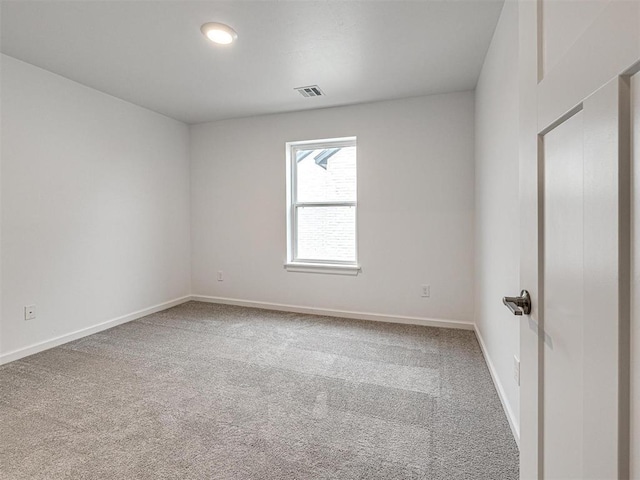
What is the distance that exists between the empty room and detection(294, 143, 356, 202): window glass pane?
0.09 feet

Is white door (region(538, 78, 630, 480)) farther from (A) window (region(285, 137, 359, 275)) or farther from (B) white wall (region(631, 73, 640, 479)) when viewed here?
(A) window (region(285, 137, 359, 275))

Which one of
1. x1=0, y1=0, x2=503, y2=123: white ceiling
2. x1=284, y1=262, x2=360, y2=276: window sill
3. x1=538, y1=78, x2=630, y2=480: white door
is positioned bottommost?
x1=284, y1=262, x2=360, y2=276: window sill

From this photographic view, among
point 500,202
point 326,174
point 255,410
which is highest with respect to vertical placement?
point 326,174

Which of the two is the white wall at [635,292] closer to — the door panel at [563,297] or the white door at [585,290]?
the white door at [585,290]

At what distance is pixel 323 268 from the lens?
12.9 ft

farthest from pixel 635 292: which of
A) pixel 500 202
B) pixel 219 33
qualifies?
pixel 219 33

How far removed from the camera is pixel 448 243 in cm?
345

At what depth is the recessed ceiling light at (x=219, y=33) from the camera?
220cm

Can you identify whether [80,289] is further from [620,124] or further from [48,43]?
[620,124]

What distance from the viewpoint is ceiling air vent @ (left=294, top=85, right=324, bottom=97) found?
3.27m

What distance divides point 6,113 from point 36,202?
2.40ft

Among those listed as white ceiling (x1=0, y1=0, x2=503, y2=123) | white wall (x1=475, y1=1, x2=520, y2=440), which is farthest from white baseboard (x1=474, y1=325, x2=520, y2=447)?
Result: white ceiling (x1=0, y1=0, x2=503, y2=123)

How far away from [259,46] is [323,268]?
239cm

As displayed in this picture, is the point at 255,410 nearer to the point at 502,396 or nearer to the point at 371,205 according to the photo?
the point at 502,396
